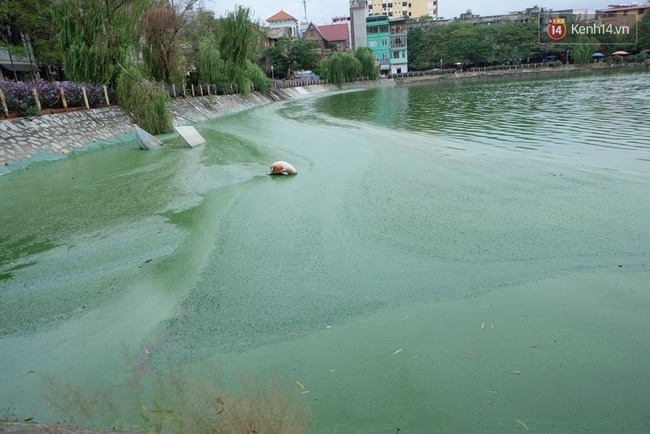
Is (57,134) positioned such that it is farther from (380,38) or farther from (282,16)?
(282,16)

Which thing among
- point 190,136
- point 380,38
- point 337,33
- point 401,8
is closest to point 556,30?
point 380,38

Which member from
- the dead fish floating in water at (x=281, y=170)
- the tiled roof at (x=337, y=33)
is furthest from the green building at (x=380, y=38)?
the dead fish floating in water at (x=281, y=170)

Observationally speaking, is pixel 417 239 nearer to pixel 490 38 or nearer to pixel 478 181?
pixel 478 181

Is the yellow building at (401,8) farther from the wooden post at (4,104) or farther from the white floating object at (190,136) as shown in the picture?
the wooden post at (4,104)

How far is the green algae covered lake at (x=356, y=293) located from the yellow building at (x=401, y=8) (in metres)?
87.7

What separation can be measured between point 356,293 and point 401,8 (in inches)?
3693

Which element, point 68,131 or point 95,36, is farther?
point 95,36

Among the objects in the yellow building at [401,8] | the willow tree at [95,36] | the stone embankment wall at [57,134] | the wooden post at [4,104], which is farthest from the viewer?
the yellow building at [401,8]

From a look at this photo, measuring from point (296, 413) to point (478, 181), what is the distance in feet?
16.1

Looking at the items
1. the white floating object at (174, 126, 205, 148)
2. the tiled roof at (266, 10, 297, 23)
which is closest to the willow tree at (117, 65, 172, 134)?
the white floating object at (174, 126, 205, 148)

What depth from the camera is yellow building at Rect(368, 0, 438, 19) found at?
8412 cm

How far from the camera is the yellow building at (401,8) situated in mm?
84125

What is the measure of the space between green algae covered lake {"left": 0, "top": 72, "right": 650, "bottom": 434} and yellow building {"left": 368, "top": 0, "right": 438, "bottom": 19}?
87660 mm

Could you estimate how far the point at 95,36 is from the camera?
1280 cm
